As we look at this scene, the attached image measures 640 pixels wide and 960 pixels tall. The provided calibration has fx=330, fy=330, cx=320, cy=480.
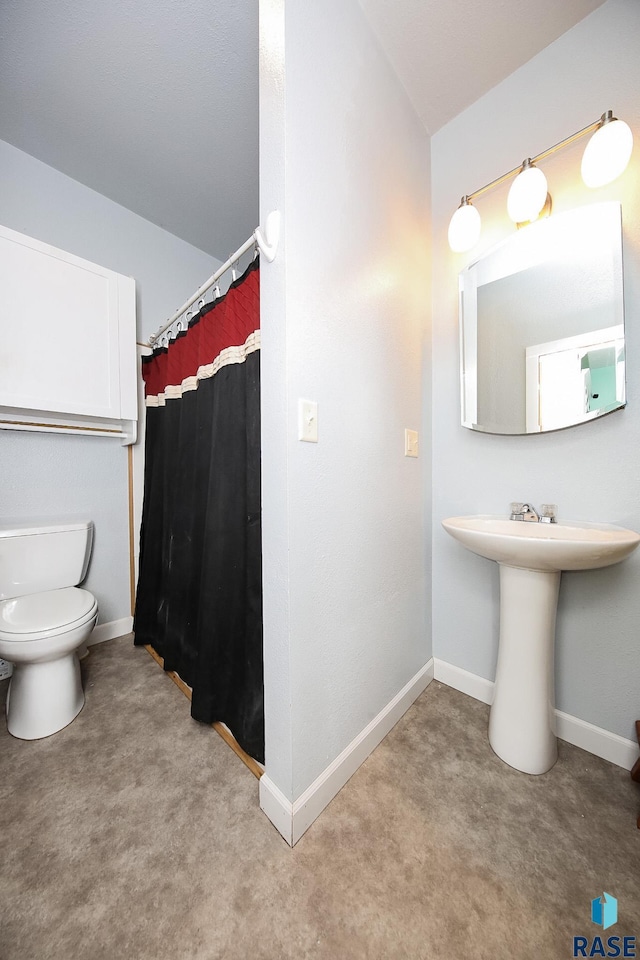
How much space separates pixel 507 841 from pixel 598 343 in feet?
4.91

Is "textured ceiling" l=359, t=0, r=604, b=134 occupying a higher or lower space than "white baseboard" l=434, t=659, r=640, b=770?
higher

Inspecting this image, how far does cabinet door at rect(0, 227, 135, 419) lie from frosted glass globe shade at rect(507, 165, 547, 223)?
1.76 m

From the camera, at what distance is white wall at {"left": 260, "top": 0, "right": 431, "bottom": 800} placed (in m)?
0.83

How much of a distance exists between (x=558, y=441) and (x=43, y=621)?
198 cm

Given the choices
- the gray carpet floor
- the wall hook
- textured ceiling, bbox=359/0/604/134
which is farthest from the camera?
textured ceiling, bbox=359/0/604/134

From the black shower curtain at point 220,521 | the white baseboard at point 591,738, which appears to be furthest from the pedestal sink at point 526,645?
the black shower curtain at point 220,521

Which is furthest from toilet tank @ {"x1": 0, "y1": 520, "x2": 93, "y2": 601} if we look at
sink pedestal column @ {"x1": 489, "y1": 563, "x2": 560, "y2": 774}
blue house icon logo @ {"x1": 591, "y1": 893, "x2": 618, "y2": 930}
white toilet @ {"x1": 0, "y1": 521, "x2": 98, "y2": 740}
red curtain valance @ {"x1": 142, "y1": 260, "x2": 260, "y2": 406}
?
blue house icon logo @ {"x1": 591, "y1": 893, "x2": 618, "y2": 930}

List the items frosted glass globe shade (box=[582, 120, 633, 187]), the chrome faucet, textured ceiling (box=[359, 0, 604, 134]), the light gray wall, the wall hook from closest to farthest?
the wall hook < frosted glass globe shade (box=[582, 120, 633, 187]) < textured ceiling (box=[359, 0, 604, 134]) < the chrome faucet < the light gray wall

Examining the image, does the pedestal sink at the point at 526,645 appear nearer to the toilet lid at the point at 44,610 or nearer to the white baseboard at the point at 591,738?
the white baseboard at the point at 591,738

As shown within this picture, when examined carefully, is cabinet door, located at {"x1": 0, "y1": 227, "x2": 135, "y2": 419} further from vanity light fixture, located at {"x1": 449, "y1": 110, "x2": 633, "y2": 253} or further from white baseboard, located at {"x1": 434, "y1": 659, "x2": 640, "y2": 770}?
white baseboard, located at {"x1": 434, "y1": 659, "x2": 640, "y2": 770}

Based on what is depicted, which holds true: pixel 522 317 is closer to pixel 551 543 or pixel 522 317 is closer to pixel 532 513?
pixel 532 513

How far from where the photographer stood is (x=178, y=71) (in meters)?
1.26

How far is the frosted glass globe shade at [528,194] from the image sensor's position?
1.12 meters

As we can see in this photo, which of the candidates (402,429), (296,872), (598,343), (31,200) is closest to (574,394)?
(598,343)
